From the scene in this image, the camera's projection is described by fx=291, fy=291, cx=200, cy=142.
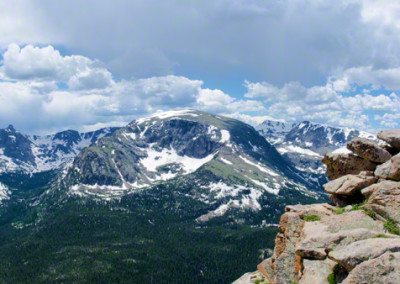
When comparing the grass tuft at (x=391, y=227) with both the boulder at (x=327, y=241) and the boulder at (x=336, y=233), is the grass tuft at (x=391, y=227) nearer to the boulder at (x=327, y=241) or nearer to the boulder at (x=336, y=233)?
the boulder at (x=336, y=233)

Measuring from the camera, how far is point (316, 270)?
20.7 metres

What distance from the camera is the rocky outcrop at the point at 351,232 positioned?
57.5ft

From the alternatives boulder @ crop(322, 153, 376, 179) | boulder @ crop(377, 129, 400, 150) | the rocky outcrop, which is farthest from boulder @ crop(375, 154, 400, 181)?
boulder @ crop(377, 129, 400, 150)

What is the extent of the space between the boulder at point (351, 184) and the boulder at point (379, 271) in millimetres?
15346

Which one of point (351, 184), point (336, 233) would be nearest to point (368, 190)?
point (351, 184)

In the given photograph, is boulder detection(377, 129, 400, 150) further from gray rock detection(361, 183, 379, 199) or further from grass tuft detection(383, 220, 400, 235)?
grass tuft detection(383, 220, 400, 235)

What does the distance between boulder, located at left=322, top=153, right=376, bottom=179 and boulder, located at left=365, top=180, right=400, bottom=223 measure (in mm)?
9320

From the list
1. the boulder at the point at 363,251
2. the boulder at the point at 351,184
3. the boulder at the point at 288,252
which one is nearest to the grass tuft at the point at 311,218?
the boulder at the point at 288,252

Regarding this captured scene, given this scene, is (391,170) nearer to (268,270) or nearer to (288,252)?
(288,252)

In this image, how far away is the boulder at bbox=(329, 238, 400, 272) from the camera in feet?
57.8

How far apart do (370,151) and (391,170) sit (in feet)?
18.7

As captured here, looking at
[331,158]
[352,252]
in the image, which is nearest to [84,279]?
[331,158]

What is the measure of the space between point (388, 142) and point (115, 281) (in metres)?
201

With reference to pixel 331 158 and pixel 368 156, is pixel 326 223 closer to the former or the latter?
pixel 368 156
